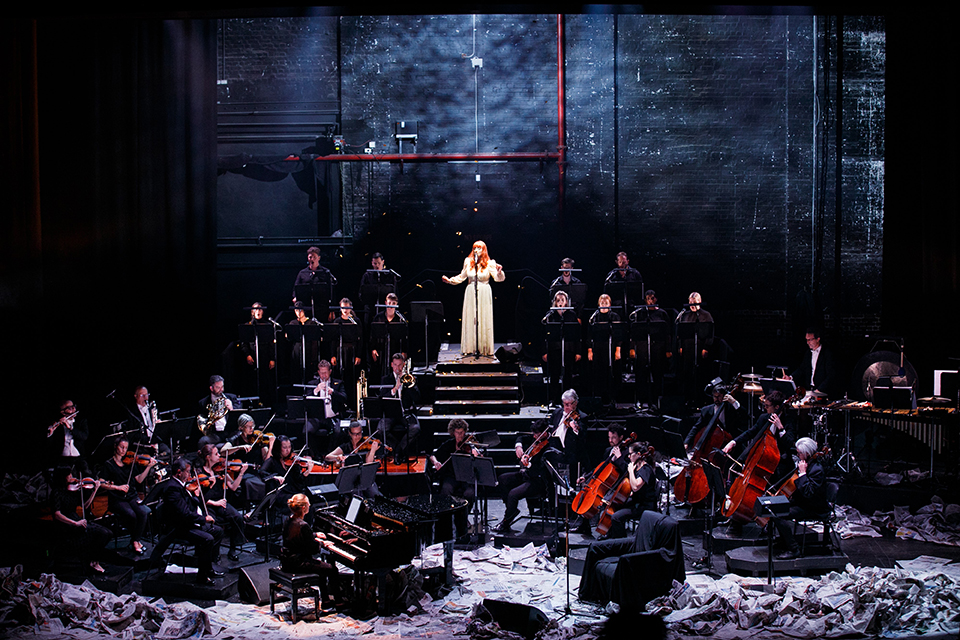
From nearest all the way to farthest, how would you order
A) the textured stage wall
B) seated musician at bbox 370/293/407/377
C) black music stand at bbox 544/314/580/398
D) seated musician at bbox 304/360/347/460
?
1. seated musician at bbox 304/360/347/460
2. black music stand at bbox 544/314/580/398
3. seated musician at bbox 370/293/407/377
4. the textured stage wall

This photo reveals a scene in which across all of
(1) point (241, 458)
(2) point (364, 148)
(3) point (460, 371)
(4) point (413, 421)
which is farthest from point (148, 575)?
(2) point (364, 148)

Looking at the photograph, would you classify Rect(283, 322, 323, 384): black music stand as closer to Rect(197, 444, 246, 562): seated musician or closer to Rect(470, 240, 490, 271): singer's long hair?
Rect(470, 240, 490, 271): singer's long hair

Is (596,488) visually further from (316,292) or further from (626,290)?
(316,292)

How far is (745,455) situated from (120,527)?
21.6ft

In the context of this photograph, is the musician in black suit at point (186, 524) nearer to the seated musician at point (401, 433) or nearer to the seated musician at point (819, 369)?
the seated musician at point (401, 433)

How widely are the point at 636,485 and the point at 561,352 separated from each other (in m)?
4.33

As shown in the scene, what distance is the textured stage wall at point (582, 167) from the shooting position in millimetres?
14312

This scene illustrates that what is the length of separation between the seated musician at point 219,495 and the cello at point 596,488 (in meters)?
3.46

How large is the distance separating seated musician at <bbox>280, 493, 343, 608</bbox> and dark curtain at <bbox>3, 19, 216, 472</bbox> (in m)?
4.55

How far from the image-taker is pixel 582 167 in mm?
14742

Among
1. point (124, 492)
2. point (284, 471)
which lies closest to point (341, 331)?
point (284, 471)

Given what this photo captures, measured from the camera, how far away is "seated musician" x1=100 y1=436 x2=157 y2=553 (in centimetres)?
873

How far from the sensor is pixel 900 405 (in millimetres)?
10281

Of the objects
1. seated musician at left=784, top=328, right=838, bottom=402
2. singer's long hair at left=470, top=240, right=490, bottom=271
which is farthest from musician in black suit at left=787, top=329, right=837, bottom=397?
singer's long hair at left=470, top=240, right=490, bottom=271
